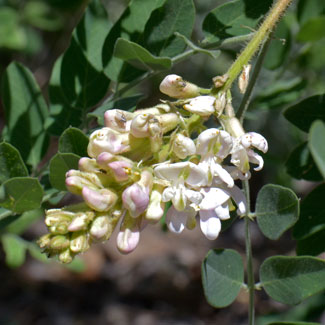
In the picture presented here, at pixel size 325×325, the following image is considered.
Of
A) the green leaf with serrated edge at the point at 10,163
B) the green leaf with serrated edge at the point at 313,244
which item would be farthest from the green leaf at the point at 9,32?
the green leaf with serrated edge at the point at 313,244

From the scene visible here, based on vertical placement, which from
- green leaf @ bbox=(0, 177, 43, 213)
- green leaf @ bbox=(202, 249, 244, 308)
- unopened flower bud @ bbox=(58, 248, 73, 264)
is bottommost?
green leaf @ bbox=(202, 249, 244, 308)

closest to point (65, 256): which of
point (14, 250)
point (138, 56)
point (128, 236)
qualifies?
point (128, 236)

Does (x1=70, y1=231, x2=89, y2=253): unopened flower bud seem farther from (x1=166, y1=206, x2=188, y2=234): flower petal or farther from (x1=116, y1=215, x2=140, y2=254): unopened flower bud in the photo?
(x1=166, y1=206, x2=188, y2=234): flower petal

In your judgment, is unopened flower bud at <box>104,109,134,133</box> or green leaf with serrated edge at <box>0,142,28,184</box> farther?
green leaf with serrated edge at <box>0,142,28,184</box>

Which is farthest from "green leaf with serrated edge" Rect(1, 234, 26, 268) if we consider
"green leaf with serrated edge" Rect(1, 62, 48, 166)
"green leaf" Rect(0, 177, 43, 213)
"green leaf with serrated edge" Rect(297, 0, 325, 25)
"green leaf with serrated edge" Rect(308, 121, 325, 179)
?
"green leaf with serrated edge" Rect(308, 121, 325, 179)

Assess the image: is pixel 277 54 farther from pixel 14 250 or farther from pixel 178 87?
pixel 14 250

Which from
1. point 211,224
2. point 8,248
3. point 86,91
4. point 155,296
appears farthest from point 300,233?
point 155,296
